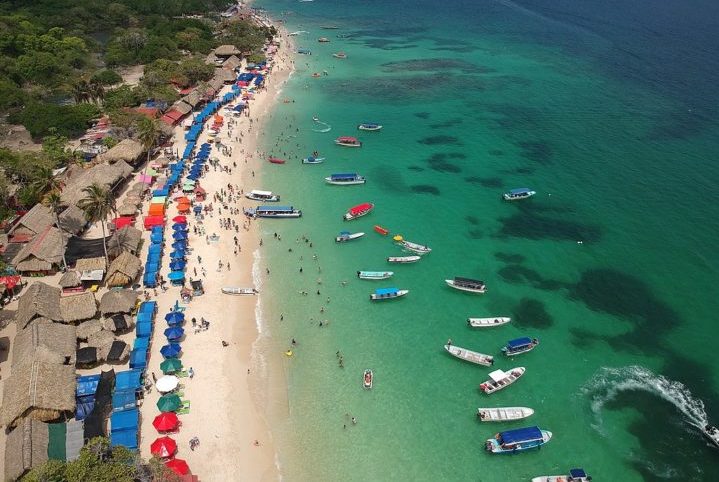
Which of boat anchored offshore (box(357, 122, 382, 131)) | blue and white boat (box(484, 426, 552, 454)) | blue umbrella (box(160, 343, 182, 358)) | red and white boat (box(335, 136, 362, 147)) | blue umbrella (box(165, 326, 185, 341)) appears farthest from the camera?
boat anchored offshore (box(357, 122, 382, 131))

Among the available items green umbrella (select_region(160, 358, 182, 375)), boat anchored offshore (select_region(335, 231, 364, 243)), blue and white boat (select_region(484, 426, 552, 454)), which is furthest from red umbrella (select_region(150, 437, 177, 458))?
boat anchored offshore (select_region(335, 231, 364, 243))

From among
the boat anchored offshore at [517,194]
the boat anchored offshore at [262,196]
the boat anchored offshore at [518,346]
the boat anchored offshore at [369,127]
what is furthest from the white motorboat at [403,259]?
the boat anchored offshore at [369,127]

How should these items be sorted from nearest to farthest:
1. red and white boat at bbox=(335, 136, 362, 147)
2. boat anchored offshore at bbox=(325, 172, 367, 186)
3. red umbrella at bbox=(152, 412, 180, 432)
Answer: red umbrella at bbox=(152, 412, 180, 432) < boat anchored offshore at bbox=(325, 172, 367, 186) < red and white boat at bbox=(335, 136, 362, 147)

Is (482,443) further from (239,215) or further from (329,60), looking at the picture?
(329,60)

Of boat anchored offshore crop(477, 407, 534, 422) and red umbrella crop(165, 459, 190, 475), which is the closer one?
red umbrella crop(165, 459, 190, 475)

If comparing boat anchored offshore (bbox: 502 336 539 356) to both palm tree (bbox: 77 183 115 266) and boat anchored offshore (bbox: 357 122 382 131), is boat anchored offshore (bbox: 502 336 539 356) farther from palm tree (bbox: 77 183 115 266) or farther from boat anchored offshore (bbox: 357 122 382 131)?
boat anchored offshore (bbox: 357 122 382 131)
